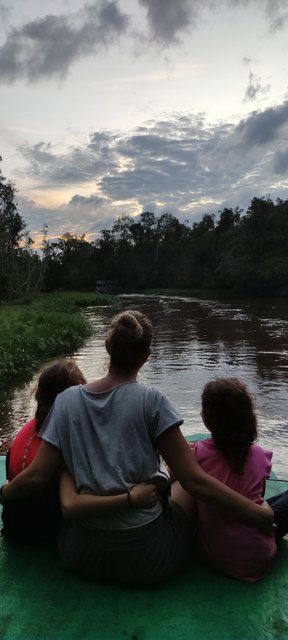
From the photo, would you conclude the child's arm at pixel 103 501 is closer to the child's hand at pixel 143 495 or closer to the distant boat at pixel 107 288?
the child's hand at pixel 143 495

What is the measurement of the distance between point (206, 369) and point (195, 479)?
27.7 ft

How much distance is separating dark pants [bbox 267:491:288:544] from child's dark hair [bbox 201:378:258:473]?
392 mm

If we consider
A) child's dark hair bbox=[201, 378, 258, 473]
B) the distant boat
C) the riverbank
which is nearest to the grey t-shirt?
child's dark hair bbox=[201, 378, 258, 473]

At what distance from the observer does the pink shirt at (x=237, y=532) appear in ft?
7.61

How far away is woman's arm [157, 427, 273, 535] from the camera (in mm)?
2145

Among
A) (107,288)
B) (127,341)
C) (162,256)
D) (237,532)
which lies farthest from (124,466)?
(162,256)

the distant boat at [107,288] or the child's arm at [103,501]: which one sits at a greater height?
the child's arm at [103,501]

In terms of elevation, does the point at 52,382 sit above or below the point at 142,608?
above

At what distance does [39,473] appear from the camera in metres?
2.29

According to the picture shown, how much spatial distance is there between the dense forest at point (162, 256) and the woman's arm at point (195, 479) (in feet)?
103

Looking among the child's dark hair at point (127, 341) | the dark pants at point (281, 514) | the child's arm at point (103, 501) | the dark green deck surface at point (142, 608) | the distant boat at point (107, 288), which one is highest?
the child's dark hair at point (127, 341)

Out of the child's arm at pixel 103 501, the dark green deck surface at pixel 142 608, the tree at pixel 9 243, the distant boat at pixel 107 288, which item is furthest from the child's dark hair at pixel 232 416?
the distant boat at pixel 107 288

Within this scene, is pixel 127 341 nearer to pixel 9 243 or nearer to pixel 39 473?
pixel 39 473

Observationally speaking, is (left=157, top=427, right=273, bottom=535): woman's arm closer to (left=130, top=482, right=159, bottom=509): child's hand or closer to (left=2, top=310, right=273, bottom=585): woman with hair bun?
(left=2, top=310, right=273, bottom=585): woman with hair bun
